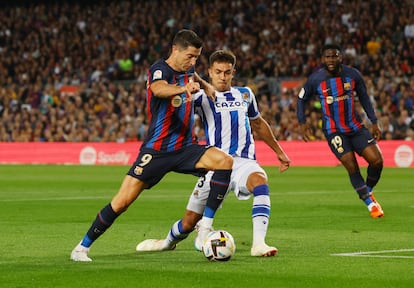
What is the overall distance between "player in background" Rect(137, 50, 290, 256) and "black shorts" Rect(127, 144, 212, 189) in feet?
1.96

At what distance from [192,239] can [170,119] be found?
2427 millimetres

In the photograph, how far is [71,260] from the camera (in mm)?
9180

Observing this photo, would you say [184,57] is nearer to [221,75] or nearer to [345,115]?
[221,75]

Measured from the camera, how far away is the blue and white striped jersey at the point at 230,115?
413 inches

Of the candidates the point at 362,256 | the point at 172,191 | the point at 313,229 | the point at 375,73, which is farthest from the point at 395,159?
the point at 362,256

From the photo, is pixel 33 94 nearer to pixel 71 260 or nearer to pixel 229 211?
pixel 229 211

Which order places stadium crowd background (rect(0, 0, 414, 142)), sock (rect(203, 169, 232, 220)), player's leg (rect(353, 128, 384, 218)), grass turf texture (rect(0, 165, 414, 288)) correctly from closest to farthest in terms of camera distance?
grass turf texture (rect(0, 165, 414, 288)) < sock (rect(203, 169, 232, 220)) < player's leg (rect(353, 128, 384, 218)) < stadium crowd background (rect(0, 0, 414, 142))

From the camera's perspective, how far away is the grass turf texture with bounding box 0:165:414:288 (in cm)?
779

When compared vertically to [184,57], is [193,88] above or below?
below

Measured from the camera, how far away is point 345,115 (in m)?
15.2

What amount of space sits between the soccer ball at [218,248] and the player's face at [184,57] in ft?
5.19

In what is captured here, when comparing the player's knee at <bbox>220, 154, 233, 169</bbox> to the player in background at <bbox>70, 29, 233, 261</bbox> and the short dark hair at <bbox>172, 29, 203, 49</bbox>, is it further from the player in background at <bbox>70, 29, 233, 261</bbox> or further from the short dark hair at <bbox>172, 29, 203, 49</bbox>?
the short dark hair at <bbox>172, 29, 203, 49</bbox>

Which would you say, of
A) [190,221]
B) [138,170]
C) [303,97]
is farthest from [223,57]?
[303,97]

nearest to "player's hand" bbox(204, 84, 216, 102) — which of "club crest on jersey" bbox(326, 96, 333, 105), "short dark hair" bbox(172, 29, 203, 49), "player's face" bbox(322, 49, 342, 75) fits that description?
"short dark hair" bbox(172, 29, 203, 49)
